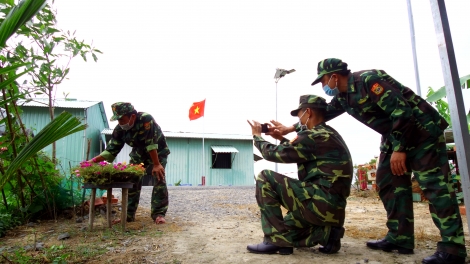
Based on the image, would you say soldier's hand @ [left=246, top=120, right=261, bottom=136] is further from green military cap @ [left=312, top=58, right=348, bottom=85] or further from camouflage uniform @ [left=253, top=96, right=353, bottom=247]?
green military cap @ [left=312, top=58, right=348, bottom=85]

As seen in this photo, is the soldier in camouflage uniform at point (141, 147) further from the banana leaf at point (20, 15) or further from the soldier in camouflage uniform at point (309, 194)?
the banana leaf at point (20, 15)

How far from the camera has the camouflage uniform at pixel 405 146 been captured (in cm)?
253

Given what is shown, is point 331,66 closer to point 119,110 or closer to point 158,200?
point 119,110

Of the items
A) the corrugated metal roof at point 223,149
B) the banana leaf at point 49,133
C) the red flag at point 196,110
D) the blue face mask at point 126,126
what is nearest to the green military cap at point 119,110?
the blue face mask at point 126,126

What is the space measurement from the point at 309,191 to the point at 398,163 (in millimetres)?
742

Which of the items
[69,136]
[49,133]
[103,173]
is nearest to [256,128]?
[49,133]

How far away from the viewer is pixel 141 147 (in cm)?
508

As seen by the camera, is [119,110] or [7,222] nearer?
[7,222]

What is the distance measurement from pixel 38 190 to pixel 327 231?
434 cm

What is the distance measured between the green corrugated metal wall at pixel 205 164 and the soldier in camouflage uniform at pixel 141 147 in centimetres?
1332

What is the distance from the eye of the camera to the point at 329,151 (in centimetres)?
280

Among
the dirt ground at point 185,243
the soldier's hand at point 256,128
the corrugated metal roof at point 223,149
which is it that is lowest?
the dirt ground at point 185,243

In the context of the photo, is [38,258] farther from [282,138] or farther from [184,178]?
[184,178]

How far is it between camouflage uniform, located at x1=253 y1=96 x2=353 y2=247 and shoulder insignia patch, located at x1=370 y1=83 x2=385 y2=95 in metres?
0.48
